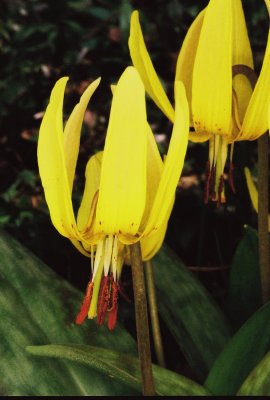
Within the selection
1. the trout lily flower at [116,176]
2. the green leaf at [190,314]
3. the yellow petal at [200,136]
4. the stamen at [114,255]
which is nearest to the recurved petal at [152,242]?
the trout lily flower at [116,176]

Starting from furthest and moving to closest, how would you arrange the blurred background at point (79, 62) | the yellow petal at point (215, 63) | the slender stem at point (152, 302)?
1. the blurred background at point (79, 62)
2. the slender stem at point (152, 302)
3. the yellow petal at point (215, 63)

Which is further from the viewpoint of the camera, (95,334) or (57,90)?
(95,334)

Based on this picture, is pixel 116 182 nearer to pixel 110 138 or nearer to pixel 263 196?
pixel 110 138

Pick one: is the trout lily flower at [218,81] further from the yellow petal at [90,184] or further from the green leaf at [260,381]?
the green leaf at [260,381]

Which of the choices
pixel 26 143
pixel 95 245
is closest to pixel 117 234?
pixel 95 245

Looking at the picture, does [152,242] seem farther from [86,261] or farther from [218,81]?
[86,261]

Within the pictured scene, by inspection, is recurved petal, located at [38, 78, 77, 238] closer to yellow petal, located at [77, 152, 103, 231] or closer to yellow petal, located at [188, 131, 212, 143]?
yellow petal, located at [77, 152, 103, 231]

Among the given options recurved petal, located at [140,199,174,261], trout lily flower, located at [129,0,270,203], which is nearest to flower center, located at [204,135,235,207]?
trout lily flower, located at [129,0,270,203]
